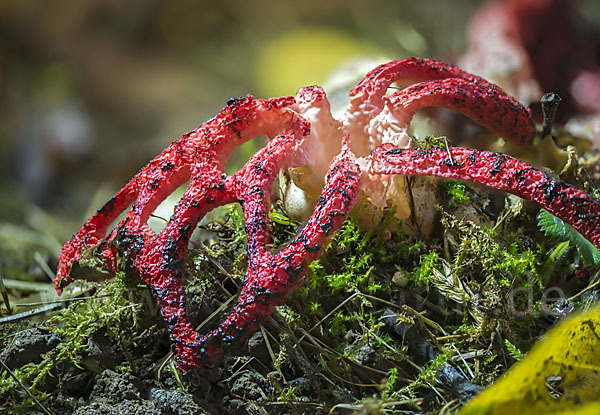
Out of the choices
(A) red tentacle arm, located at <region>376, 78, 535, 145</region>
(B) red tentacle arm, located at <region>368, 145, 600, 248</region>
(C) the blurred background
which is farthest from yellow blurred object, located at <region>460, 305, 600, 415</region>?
(C) the blurred background

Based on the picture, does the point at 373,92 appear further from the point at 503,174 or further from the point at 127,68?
the point at 127,68

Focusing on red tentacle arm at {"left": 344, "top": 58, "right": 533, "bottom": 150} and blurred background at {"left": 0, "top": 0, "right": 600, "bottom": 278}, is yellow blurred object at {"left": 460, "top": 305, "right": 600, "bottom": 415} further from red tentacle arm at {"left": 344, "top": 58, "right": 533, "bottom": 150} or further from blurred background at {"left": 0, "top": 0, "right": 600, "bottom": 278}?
blurred background at {"left": 0, "top": 0, "right": 600, "bottom": 278}

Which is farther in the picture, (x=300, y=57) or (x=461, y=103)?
(x=300, y=57)

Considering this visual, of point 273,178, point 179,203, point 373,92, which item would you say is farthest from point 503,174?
point 179,203

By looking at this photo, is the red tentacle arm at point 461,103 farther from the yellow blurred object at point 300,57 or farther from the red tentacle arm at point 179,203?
the yellow blurred object at point 300,57

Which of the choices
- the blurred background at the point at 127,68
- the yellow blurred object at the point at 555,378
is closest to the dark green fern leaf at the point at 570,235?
the yellow blurred object at the point at 555,378

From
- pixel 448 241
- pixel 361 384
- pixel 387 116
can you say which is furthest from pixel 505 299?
pixel 387 116
